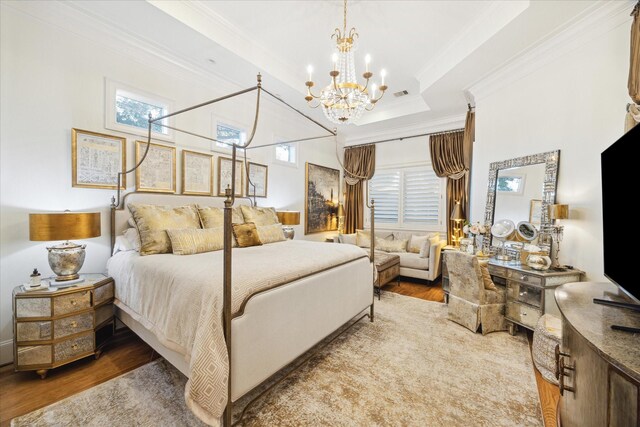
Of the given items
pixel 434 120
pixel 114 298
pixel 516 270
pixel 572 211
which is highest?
pixel 434 120

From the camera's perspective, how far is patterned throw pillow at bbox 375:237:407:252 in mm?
5184

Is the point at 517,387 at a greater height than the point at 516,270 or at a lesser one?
lesser

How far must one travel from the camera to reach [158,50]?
3.05 metres

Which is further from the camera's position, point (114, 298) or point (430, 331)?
point (430, 331)

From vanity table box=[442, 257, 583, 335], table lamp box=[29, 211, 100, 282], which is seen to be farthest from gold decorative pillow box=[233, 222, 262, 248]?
vanity table box=[442, 257, 583, 335]

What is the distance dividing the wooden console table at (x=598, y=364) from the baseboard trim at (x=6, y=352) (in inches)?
155

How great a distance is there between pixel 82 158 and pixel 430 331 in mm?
4169

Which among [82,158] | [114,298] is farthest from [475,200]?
[82,158]

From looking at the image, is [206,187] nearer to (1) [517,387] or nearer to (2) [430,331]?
(2) [430,331]

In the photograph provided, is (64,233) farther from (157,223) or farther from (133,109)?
(133,109)

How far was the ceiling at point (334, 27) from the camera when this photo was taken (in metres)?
2.52

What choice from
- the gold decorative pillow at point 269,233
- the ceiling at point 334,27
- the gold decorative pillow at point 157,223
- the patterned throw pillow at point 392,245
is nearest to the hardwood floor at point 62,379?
the gold decorative pillow at point 157,223

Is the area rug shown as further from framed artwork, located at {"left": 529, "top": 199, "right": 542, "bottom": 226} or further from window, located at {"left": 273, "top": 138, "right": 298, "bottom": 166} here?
window, located at {"left": 273, "top": 138, "right": 298, "bottom": 166}

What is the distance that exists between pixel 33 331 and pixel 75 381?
512mm
